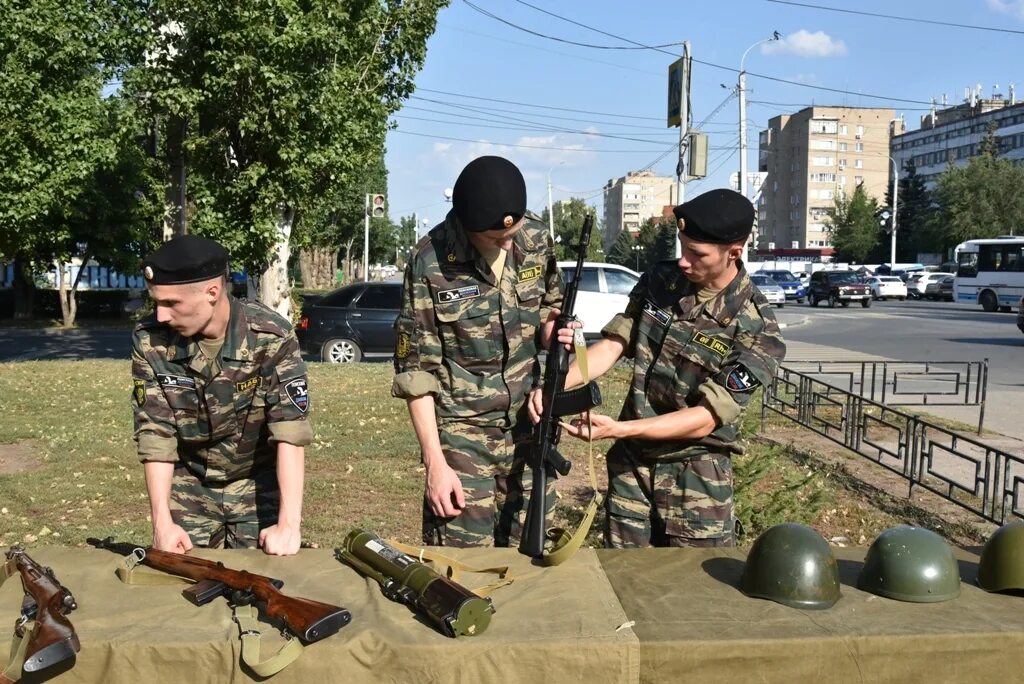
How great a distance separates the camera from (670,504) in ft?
9.78

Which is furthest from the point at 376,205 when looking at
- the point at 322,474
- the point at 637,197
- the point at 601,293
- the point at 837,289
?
the point at 637,197

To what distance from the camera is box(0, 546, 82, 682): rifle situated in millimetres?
2002

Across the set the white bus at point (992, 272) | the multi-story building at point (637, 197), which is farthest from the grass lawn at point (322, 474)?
the multi-story building at point (637, 197)

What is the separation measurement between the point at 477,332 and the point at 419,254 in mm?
315

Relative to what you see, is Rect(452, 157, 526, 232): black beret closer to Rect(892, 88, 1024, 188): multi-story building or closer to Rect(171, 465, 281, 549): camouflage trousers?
Rect(171, 465, 281, 549): camouflage trousers

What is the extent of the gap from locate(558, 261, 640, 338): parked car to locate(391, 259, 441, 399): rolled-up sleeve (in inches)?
491

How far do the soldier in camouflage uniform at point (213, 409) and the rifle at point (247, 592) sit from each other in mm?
206

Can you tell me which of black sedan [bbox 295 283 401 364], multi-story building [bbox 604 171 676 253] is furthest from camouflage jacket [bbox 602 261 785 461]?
multi-story building [bbox 604 171 676 253]

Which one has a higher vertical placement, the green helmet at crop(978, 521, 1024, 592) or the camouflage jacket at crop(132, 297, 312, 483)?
the camouflage jacket at crop(132, 297, 312, 483)

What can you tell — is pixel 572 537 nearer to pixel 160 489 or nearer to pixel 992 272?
pixel 160 489

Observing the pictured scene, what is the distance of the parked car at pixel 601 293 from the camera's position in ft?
52.2

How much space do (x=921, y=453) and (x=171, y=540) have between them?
5.44 meters

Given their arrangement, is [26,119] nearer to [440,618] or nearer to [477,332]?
[477,332]

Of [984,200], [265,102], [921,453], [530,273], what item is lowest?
[921,453]
